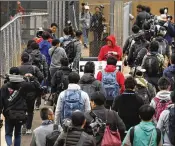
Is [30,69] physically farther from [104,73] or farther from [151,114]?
[151,114]

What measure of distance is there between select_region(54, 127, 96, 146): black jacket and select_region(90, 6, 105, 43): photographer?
34.6 ft

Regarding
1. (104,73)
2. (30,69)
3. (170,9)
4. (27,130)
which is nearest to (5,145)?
(27,130)

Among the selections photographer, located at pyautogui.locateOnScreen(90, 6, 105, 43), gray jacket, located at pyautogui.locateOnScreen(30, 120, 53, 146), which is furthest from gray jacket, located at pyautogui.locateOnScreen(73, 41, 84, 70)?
gray jacket, located at pyautogui.locateOnScreen(30, 120, 53, 146)

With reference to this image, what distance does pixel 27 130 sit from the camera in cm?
1473

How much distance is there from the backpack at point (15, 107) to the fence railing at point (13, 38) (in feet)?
14.8

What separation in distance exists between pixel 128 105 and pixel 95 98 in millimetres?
886

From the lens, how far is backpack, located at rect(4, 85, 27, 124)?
1255cm

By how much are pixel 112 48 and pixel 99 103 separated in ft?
17.4

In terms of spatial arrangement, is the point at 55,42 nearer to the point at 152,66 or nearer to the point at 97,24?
the point at 152,66

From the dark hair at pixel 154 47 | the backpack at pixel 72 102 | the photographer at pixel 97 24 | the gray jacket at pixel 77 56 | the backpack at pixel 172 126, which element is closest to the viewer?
the backpack at pixel 172 126

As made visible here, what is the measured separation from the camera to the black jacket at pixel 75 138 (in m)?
9.55

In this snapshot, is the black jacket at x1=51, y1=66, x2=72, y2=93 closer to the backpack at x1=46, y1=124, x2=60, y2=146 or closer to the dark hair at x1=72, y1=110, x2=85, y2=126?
the backpack at x1=46, y1=124, x2=60, y2=146

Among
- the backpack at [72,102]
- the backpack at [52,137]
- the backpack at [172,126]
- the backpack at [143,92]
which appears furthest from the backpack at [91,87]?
the backpack at [172,126]

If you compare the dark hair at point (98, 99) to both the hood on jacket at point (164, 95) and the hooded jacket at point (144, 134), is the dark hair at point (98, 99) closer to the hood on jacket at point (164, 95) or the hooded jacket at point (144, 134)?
the hooded jacket at point (144, 134)
